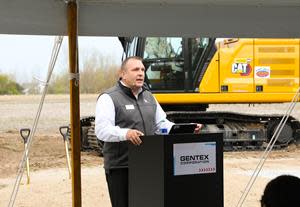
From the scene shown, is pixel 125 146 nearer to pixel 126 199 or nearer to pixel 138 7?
pixel 126 199

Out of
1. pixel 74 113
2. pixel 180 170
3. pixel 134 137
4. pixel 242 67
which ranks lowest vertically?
pixel 180 170

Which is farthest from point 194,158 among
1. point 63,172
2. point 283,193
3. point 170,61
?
point 170,61

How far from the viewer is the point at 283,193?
228 centimetres

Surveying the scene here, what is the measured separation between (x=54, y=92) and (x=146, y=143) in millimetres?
32333

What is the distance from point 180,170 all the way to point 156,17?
132 cm

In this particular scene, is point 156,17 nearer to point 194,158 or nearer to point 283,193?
point 194,158

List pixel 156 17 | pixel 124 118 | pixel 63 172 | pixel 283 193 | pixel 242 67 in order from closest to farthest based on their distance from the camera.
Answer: pixel 283 193 < pixel 124 118 < pixel 156 17 < pixel 63 172 < pixel 242 67

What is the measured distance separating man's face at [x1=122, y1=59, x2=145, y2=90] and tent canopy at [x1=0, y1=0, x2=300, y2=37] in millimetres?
365

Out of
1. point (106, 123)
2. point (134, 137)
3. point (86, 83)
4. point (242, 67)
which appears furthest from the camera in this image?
point (86, 83)

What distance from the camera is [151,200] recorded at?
3371 mm

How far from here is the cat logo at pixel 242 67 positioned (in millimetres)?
11867

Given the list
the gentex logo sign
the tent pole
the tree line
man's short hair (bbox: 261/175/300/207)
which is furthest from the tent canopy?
the tree line

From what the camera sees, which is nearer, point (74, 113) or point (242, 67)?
point (74, 113)

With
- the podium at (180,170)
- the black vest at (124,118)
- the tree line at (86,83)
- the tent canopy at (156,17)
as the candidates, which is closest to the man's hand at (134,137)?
the podium at (180,170)
